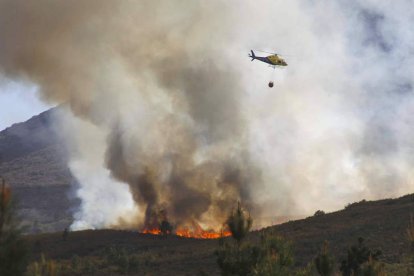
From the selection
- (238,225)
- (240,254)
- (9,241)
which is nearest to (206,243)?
(240,254)

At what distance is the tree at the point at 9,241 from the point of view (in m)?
20.2

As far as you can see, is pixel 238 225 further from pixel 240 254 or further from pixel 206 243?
pixel 206 243

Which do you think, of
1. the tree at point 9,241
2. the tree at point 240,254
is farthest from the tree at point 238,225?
the tree at point 9,241

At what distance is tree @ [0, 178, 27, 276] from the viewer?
20234 mm

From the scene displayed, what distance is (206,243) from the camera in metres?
73.9

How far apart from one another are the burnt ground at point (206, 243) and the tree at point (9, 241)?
29.1 metres

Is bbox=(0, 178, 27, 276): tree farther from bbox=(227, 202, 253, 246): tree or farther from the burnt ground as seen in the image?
the burnt ground

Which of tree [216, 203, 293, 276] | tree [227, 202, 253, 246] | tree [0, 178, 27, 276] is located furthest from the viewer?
tree [227, 202, 253, 246]

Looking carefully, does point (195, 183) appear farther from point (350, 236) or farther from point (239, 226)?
point (239, 226)

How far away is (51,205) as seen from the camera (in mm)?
180125

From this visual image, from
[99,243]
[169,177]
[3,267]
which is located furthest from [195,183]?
[3,267]

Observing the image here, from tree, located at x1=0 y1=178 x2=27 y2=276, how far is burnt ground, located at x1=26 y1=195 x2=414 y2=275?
29.1 m

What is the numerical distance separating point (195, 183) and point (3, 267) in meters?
95.9

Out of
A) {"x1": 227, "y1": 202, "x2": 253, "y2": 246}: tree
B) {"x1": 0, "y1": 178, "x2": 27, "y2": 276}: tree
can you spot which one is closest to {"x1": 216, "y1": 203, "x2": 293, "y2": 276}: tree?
{"x1": 227, "y1": 202, "x2": 253, "y2": 246}: tree
